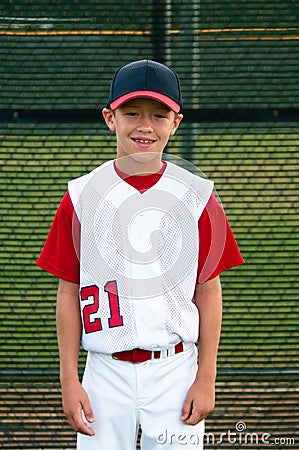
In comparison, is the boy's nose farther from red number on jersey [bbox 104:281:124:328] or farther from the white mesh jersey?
red number on jersey [bbox 104:281:124:328]

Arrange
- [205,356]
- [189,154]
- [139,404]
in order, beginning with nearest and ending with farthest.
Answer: [139,404] → [205,356] → [189,154]

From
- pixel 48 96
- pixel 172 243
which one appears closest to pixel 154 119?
pixel 172 243

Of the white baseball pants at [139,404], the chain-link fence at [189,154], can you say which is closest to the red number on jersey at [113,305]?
the white baseball pants at [139,404]

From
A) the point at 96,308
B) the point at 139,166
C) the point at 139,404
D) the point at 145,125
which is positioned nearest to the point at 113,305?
the point at 96,308

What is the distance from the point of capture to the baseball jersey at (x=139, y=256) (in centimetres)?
242

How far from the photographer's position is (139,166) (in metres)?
2.52

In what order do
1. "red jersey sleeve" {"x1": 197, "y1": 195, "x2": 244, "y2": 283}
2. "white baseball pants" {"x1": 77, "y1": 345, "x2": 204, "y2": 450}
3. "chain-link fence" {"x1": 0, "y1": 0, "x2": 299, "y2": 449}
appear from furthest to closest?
"chain-link fence" {"x1": 0, "y1": 0, "x2": 299, "y2": 449}
"red jersey sleeve" {"x1": 197, "y1": 195, "x2": 244, "y2": 283}
"white baseball pants" {"x1": 77, "y1": 345, "x2": 204, "y2": 450}

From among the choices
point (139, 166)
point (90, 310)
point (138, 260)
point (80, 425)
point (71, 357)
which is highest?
point (139, 166)

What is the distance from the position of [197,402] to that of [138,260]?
425mm

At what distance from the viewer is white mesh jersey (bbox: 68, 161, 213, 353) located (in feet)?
7.94

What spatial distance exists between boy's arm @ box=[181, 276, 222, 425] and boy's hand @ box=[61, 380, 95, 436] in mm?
261

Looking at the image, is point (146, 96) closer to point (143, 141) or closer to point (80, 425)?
point (143, 141)

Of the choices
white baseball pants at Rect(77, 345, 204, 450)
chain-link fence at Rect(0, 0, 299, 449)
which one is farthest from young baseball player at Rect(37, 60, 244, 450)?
chain-link fence at Rect(0, 0, 299, 449)

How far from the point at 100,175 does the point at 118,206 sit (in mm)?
113
